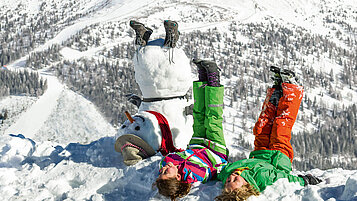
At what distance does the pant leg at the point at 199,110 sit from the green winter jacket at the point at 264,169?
3.27ft

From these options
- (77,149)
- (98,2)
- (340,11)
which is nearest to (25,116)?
(77,149)

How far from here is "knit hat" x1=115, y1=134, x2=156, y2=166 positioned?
4.33m

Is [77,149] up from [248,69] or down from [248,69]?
up

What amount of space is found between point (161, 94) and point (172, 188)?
7.03 feet

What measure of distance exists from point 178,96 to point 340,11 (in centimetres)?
8138

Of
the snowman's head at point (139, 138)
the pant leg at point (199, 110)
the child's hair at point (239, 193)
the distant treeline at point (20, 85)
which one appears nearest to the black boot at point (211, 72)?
the pant leg at point (199, 110)

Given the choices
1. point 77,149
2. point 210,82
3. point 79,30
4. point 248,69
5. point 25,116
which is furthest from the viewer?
point 79,30

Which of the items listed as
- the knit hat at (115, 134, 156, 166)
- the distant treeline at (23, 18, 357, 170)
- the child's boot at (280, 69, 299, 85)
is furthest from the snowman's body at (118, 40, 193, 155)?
the distant treeline at (23, 18, 357, 170)

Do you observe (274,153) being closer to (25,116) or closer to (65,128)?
(65,128)

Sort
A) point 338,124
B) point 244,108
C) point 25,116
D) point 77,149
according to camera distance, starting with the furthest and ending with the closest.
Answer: point 338,124, point 244,108, point 25,116, point 77,149

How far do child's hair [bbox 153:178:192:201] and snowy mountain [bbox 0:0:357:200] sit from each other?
143mm

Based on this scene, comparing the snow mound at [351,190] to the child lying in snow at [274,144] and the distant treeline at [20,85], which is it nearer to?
the child lying in snow at [274,144]

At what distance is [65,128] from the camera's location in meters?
18.6

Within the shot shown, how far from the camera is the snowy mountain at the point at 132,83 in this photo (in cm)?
419
